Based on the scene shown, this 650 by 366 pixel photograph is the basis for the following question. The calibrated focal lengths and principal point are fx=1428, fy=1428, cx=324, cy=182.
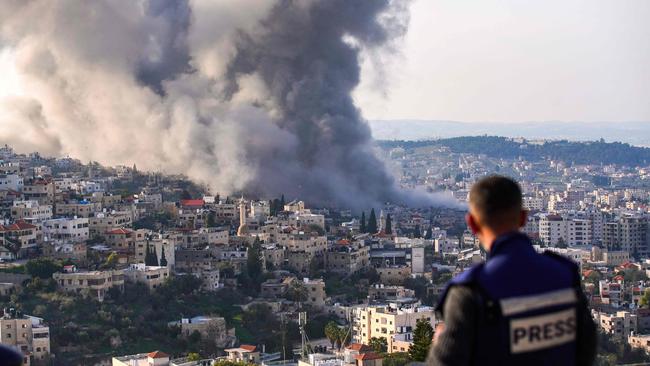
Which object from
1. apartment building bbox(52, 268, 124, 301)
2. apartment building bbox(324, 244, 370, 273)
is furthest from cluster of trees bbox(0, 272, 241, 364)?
apartment building bbox(324, 244, 370, 273)

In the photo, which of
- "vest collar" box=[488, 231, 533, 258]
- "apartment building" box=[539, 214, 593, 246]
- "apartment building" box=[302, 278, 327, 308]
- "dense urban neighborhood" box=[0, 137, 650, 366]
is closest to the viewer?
"vest collar" box=[488, 231, 533, 258]

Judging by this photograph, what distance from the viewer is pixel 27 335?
2434 centimetres

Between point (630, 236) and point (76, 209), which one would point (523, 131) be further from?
point (76, 209)

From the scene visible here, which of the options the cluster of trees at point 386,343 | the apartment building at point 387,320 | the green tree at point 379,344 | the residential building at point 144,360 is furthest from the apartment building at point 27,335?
the apartment building at point 387,320

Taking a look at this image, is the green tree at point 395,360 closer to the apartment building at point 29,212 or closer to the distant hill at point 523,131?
the apartment building at point 29,212

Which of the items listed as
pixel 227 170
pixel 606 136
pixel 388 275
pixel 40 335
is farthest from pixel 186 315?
pixel 606 136

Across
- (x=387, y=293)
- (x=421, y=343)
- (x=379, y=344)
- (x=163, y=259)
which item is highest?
(x=421, y=343)

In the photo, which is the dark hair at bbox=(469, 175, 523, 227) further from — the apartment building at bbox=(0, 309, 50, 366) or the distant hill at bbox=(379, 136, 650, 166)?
the distant hill at bbox=(379, 136, 650, 166)

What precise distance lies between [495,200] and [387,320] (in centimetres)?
2324

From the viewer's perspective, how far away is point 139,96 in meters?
49.1

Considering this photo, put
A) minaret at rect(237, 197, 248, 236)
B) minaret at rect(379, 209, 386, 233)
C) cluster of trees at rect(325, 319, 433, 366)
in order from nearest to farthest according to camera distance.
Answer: cluster of trees at rect(325, 319, 433, 366) → minaret at rect(237, 197, 248, 236) → minaret at rect(379, 209, 386, 233)

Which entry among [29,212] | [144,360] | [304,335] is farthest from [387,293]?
[144,360]

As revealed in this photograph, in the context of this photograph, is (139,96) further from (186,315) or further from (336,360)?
(336,360)

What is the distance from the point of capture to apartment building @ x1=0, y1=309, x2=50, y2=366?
79.0 feet
